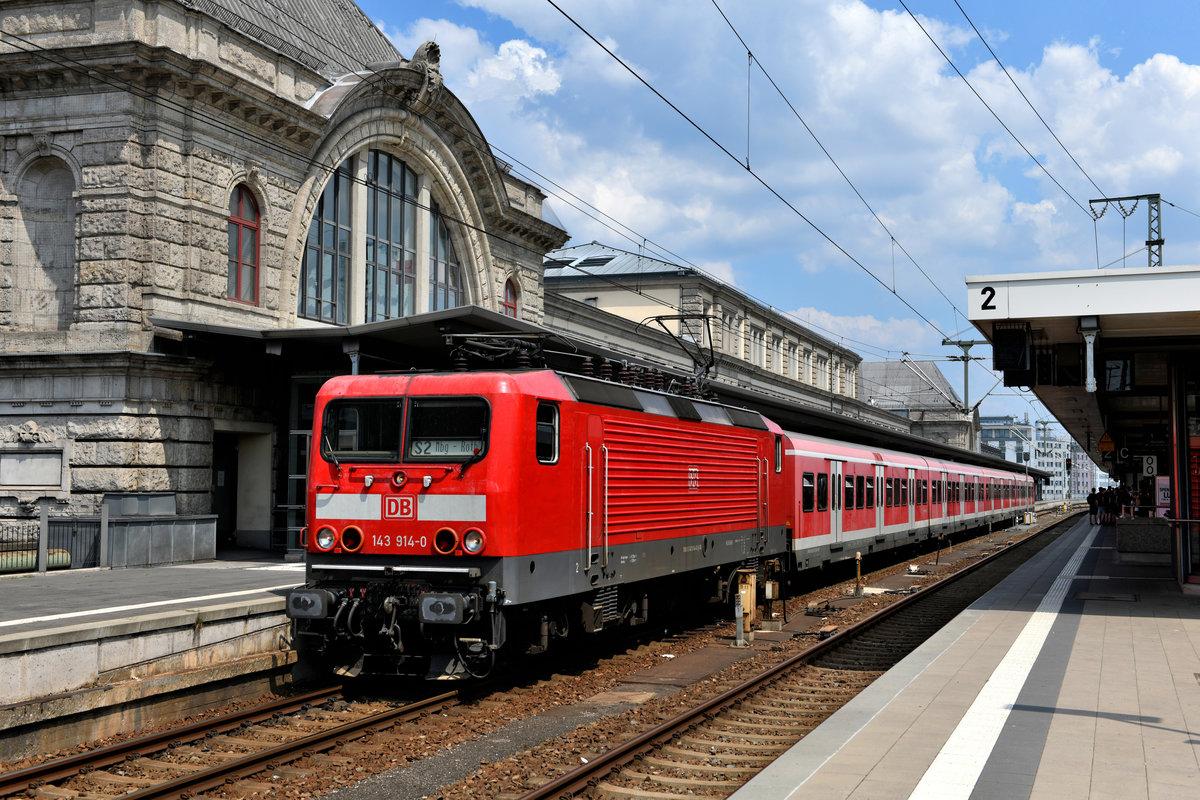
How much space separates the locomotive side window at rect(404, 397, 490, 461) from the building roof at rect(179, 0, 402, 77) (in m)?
14.2

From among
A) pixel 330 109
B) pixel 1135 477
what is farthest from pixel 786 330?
pixel 330 109

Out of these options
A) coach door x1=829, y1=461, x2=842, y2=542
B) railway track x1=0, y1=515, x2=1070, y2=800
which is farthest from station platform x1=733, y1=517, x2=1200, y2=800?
coach door x1=829, y1=461, x2=842, y2=542

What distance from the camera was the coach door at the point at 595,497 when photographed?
12.6m

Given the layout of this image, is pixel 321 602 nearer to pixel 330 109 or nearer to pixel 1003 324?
pixel 1003 324

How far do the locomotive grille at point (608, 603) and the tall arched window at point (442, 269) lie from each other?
1862 cm

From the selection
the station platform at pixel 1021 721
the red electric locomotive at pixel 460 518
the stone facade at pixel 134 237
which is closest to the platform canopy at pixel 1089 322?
the station platform at pixel 1021 721

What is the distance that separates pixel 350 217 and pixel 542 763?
69.3ft

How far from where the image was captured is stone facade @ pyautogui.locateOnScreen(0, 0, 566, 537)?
21.0 m

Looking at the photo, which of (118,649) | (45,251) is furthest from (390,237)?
(118,649)

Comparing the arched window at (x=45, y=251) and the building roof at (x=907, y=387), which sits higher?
the building roof at (x=907, y=387)

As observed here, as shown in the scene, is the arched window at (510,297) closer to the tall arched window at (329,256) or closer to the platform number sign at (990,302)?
the tall arched window at (329,256)

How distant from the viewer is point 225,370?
22641mm

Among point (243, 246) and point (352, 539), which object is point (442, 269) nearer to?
point (243, 246)

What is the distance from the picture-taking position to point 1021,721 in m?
9.20
